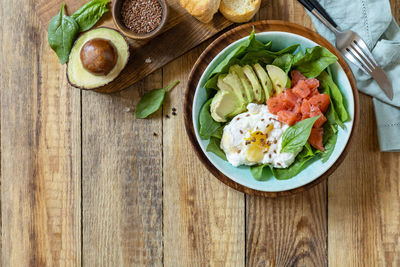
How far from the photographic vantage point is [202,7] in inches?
56.1

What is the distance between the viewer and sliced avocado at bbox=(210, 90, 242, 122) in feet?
4.52

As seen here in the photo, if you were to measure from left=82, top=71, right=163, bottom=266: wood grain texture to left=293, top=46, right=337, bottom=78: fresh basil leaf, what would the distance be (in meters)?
0.58

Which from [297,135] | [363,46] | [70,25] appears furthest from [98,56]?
[363,46]

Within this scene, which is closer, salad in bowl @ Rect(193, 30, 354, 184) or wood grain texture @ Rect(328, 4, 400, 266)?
salad in bowl @ Rect(193, 30, 354, 184)

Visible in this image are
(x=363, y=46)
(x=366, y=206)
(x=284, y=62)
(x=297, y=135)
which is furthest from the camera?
(x=366, y=206)

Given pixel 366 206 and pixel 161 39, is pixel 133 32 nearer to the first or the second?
pixel 161 39

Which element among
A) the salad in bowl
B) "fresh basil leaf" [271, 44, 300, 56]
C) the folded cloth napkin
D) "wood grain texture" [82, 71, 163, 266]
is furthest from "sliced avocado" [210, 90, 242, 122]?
the folded cloth napkin

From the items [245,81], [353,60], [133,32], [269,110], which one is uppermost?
[133,32]

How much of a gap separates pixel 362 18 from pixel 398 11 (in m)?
0.16

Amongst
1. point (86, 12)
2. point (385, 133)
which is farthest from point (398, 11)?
point (86, 12)

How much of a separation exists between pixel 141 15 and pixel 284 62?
0.54m

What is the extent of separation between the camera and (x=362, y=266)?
64.0 inches

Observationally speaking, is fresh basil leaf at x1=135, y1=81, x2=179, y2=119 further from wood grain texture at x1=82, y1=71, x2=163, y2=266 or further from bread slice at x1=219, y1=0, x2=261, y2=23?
bread slice at x1=219, y1=0, x2=261, y2=23

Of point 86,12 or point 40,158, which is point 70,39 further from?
point 40,158
